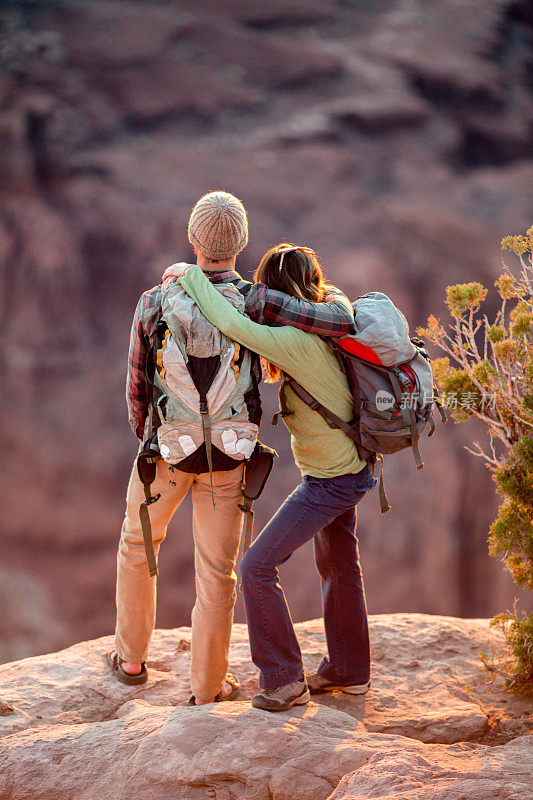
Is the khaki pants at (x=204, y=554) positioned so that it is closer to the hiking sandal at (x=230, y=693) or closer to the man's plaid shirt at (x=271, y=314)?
the hiking sandal at (x=230, y=693)

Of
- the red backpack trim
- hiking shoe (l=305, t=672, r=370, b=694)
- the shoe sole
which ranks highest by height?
the red backpack trim

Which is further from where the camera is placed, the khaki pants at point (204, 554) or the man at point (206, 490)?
the khaki pants at point (204, 554)

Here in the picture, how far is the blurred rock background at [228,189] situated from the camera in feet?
27.2

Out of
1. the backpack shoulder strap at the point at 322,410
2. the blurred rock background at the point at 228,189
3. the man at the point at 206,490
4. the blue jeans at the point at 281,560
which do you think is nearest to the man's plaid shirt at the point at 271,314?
the man at the point at 206,490

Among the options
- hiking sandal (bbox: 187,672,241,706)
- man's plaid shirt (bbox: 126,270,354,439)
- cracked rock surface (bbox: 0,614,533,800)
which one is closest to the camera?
cracked rock surface (bbox: 0,614,533,800)

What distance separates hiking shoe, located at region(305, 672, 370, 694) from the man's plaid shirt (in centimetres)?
131

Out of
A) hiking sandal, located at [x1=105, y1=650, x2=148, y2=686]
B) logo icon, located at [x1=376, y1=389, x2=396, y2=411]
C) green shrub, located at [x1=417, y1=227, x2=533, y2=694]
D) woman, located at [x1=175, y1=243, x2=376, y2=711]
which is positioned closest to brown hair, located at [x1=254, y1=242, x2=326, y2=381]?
woman, located at [x1=175, y1=243, x2=376, y2=711]

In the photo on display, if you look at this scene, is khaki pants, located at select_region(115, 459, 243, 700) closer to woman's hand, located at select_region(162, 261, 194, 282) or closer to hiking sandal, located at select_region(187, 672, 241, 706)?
hiking sandal, located at select_region(187, 672, 241, 706)

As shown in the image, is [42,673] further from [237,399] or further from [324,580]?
[237,399]

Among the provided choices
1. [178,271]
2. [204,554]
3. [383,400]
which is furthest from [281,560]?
[178,271]

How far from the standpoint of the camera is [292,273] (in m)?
2.45

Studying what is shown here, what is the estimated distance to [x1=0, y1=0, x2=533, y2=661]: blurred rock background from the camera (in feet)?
27.2

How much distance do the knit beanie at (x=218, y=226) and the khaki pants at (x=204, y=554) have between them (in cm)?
75

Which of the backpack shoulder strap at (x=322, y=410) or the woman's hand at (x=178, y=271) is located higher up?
the woman's hand at (x=178, y=271)
